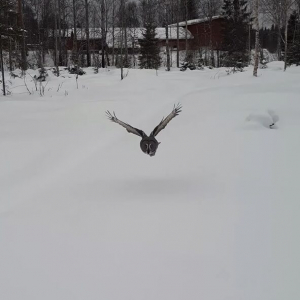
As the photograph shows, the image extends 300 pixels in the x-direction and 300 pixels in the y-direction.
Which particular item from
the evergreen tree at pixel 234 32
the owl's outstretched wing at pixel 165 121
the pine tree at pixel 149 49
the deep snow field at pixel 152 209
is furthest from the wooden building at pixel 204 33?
the owl's outstretched wing at pixel 165 121

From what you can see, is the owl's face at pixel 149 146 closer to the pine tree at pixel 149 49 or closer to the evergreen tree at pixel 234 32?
the evergreen tree at pixel 234 32

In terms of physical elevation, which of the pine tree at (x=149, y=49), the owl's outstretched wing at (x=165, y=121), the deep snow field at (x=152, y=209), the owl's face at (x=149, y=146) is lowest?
the deep snow field at (x=152, y=209)

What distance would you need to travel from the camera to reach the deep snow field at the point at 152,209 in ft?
10.5

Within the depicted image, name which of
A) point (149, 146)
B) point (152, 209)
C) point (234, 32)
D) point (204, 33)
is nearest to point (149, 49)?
point (234, 32)

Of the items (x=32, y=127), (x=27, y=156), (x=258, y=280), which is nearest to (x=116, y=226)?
(x=258, y=280)

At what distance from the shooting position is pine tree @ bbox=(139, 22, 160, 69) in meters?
28.4

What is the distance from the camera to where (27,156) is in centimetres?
699

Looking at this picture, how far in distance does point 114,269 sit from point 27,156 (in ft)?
14.0

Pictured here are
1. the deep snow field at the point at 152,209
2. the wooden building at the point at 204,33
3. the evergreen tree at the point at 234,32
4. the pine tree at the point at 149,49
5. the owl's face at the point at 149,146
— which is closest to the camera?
the deep snow field at the point at 152,209

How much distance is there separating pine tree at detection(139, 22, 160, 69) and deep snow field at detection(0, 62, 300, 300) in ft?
64.8

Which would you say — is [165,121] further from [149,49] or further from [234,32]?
[234,32]

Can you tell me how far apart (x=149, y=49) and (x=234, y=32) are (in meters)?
7.24

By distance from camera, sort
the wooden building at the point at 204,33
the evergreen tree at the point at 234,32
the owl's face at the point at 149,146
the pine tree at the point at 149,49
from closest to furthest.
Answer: the owl's face at the point at 149,146 < the pine tree at the point at 149,49 < the evergreen tree at the point at 234,32 < the wooden building at the point at 204,33

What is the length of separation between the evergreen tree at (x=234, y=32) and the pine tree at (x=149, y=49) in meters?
5.62
